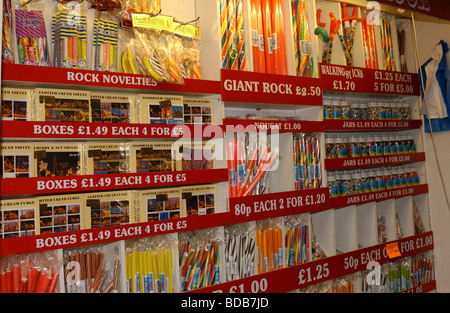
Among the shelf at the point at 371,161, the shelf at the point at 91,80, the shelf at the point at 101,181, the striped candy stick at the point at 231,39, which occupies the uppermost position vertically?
the striped candy stick at the point at 231,39

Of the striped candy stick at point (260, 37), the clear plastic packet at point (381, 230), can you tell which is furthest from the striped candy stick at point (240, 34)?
the clear plastic packet at point (381, 230)

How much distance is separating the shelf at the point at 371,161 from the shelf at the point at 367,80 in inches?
21.8

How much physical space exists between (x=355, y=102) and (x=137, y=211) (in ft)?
7.81

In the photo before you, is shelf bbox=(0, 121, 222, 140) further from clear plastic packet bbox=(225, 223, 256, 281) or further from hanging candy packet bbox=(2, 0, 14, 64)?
clear plastic packet bbox=(225, 223, 256, 281)

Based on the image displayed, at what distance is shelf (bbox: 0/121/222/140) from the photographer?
2.25 metres

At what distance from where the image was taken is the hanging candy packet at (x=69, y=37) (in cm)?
248

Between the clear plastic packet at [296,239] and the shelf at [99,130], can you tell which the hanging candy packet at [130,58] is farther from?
the clear plastic packet at [296,239]

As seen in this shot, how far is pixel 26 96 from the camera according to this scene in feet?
7.65

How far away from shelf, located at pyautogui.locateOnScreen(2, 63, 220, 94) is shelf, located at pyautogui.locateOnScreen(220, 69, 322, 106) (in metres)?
0.10

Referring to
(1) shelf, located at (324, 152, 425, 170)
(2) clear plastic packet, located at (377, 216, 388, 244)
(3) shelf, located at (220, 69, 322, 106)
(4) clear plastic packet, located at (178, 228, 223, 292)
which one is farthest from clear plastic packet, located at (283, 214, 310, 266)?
(2) clear plastic packet, located at (377, 216, 388, 244)

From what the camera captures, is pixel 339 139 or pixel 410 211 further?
pixel 410 211

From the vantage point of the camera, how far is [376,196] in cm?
386
